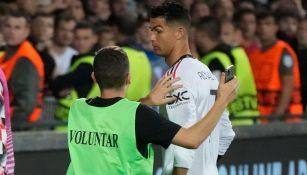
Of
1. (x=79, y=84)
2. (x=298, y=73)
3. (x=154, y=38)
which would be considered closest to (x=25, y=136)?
(x=79, y=84)

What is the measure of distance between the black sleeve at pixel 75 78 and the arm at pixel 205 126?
167 inches

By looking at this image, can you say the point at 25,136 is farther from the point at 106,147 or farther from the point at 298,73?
the point at 298,73

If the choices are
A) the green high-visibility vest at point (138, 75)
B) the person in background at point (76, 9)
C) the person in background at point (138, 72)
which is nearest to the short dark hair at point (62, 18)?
the person in background at point (76, 9)

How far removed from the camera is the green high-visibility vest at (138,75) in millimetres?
9754

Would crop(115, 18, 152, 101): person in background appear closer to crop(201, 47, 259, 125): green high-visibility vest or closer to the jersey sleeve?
crop(201, 47, 259, 125): green high-visibility vest

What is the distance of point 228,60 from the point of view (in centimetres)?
1018

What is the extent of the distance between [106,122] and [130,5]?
7.90 metres

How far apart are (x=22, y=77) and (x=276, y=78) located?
9.78 feet

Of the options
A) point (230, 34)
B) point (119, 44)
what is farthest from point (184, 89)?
point (230, 34)

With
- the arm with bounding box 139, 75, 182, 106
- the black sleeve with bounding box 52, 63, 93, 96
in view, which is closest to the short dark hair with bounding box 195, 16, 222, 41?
the black sleeve with bounding box 52, 63, 93, 96

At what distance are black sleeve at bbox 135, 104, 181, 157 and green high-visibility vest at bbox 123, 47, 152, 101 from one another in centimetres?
424

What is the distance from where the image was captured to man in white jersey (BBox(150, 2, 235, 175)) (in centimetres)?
598

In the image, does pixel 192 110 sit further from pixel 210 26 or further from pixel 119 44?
pixel 119 44

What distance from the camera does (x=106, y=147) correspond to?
5.52 m
